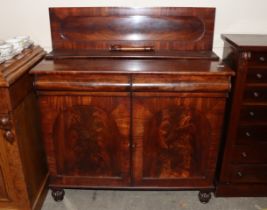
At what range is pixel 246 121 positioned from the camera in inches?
63.5

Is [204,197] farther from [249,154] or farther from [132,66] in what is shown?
[132,66]

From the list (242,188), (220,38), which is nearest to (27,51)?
(220,38)

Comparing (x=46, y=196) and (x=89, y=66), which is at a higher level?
(x=89, y=66)

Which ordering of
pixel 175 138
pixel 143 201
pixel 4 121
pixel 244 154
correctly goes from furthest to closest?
pixel 143 201, pixel 244 154, pixel 175 138, pixel 4 121

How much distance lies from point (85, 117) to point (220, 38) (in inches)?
40.9

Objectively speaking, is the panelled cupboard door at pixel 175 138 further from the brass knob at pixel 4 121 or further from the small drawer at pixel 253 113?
the brass knob at pixel 4 121

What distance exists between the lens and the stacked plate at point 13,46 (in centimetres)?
148

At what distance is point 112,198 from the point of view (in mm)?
1825

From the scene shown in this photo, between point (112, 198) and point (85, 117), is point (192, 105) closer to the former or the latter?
point (85, 117)

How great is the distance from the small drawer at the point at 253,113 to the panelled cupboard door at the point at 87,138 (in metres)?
0.67

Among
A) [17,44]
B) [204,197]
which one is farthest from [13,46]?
[204,197]

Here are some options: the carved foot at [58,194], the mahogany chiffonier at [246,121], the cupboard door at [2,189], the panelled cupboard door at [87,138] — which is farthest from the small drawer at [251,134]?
the cupboard door at [2,189]

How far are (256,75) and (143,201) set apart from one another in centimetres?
104

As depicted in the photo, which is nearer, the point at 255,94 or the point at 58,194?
the point at 255,94
